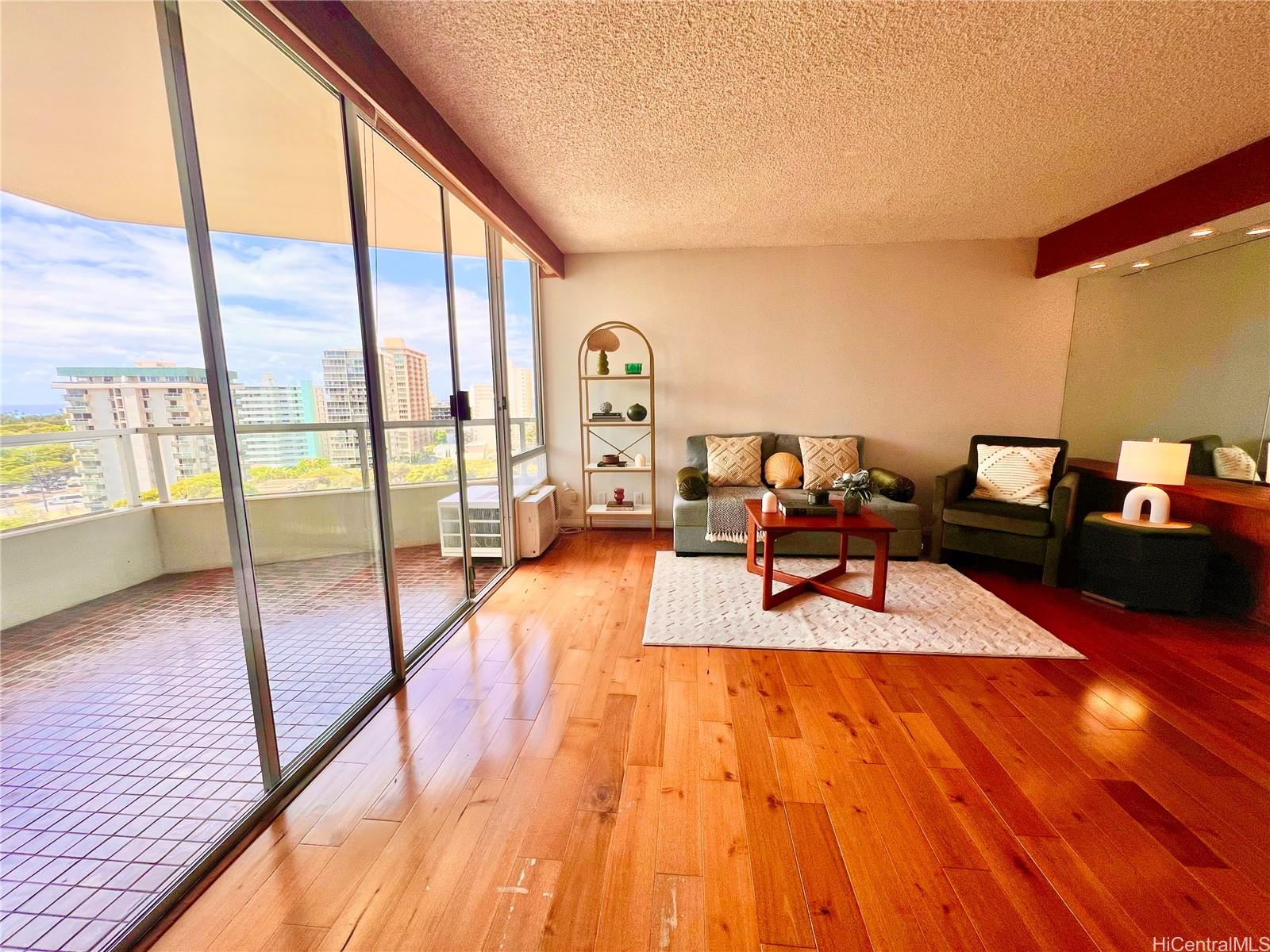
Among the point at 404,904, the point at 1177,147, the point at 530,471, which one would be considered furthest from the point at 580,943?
the point at 1177,147

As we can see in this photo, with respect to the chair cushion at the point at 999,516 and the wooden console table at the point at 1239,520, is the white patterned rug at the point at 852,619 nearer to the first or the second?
the chair cushion at the point at 999,516

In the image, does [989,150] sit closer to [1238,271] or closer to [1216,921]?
[1238,271]

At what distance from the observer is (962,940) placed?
106cm

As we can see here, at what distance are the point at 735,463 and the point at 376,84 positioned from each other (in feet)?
10.5

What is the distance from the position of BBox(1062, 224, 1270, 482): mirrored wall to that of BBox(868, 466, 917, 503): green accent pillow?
158cm

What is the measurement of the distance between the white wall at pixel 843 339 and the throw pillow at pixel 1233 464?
3.97 feet

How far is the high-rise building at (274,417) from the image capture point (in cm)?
140

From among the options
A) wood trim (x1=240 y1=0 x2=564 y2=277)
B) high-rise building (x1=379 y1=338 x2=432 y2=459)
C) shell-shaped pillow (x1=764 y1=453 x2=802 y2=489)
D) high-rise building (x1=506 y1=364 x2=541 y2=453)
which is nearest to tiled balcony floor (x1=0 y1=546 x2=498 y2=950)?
high-rise building (x1=379 y1=338 x2=432 y2=459)

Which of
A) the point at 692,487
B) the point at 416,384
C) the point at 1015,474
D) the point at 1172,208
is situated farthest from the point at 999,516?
the point at 416,384

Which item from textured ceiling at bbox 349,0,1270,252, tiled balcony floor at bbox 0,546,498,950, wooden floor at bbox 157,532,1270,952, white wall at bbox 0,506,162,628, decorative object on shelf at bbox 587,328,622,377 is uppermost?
textured ceiling at bbox 349,0,1270,252

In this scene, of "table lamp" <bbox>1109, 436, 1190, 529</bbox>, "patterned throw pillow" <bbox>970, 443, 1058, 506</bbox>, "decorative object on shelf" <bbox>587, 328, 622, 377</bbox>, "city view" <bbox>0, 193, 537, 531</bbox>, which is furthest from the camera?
"decorative object on shelf" <bbox>587, 328, 622, 377</bbox>

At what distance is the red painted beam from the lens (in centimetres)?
229

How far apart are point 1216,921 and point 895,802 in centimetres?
66

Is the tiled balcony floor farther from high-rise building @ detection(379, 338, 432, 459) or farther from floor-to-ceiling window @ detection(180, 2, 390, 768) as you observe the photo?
high-rise building @ detection(379, 338, 432, 459)
